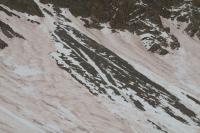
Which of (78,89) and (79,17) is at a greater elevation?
(79,17)

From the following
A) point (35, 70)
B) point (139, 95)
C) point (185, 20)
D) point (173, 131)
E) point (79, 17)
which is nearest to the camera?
point (173, 131)

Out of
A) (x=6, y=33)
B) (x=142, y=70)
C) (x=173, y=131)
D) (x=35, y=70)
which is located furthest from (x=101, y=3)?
(x=173, y=131)

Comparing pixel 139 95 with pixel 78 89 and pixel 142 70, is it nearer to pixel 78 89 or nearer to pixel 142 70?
A: pixel 78 89

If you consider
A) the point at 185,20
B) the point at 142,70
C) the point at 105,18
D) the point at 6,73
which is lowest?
the point at 6,73

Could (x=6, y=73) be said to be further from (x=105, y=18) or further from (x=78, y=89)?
(x=105, y=18)

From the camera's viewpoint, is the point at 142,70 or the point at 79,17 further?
the point at 79,17

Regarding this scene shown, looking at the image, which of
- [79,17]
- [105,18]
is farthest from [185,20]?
A: [79,17]

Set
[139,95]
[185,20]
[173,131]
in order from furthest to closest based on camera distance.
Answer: [185,20] → [139,95] → [173,131]
